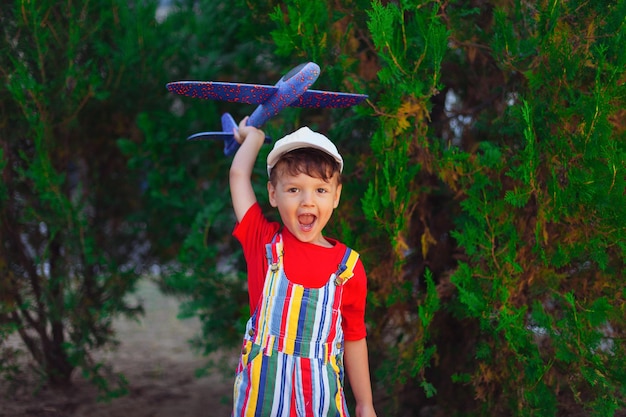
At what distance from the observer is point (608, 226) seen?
2.83 metres

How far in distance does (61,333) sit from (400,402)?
7.10 ft

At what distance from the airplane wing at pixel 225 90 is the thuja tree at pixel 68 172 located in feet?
4.95

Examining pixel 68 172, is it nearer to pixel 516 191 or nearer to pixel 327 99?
pixel 327 99

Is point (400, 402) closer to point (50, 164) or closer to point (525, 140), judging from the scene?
point (525, 140)

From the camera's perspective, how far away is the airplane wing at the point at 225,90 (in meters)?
2.62

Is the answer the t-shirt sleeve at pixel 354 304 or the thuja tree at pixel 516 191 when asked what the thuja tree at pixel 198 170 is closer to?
the thuja tree at pixel 516 191

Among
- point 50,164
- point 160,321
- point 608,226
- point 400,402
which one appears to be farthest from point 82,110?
point 160,321

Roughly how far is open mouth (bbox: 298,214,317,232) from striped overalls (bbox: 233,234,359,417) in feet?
0.49

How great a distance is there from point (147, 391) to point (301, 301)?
291cm

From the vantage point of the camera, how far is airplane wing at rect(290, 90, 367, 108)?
2773 mm

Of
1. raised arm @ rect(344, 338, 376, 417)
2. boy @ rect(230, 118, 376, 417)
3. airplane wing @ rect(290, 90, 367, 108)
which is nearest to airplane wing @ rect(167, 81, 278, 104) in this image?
→ airplane wing @ rect(290, 90, 367, 108)

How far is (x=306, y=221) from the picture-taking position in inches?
99.3

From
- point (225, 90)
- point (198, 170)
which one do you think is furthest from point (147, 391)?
point (225, 90)

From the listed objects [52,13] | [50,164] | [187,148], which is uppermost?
[52,13]
